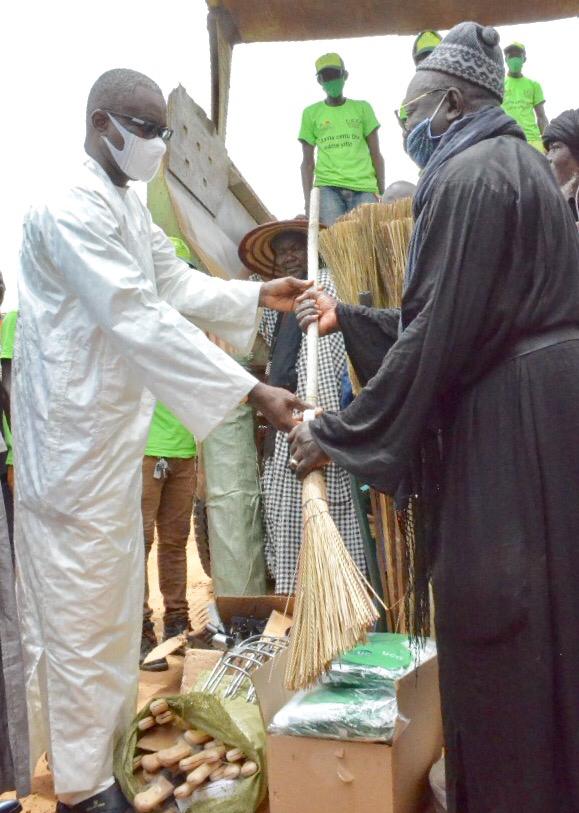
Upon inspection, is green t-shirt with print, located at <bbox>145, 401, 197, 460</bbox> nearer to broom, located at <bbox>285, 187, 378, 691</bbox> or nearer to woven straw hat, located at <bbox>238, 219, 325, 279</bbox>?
woven straw hat, located at <bbox>238, 219, 325, 279</bbox>

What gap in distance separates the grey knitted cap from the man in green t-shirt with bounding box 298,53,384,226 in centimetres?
351

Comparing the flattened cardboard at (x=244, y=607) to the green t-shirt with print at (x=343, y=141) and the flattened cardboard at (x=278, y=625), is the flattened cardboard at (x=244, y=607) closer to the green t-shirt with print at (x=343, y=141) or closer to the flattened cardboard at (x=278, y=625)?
the flattened cardboard at (x=278, y=625)

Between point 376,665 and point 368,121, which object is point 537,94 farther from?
point 376,665

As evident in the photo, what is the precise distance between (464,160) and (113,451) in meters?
1.35

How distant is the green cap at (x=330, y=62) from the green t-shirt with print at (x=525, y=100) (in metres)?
1.40

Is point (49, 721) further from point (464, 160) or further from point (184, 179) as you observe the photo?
point (184, 179)

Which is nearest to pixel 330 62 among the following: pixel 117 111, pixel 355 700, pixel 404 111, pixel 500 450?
pixel 117 111

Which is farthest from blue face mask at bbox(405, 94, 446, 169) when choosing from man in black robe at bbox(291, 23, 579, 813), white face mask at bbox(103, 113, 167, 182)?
white face mask at bbox(103, 113, 167, 182)

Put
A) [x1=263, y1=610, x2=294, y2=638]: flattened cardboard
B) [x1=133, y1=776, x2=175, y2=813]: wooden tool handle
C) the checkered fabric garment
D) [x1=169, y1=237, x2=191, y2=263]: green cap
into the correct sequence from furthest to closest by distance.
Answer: [x1=169, y1=237, x2=191, y2=263]: green cap < the checkered fabric garment < [x1=263, y1=610, x2=294, y2=638]: flattened cardboard < [x1=133, y1=776, x2=175, y2=813]: wooden tool handle

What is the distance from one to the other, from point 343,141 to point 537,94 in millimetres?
1784

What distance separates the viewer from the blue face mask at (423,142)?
174cm

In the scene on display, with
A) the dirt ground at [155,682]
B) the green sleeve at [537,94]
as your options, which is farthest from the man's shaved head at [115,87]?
the green sleeve at [537,94]

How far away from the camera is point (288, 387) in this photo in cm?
397

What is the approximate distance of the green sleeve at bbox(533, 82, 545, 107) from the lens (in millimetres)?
6004
